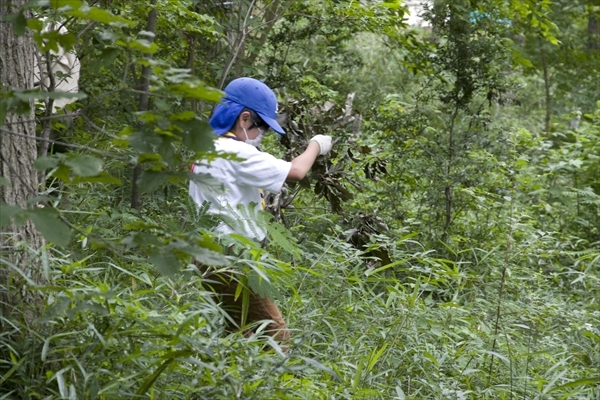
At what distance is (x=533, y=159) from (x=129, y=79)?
15.0ft

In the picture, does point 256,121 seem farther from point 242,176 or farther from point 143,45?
point 143,45

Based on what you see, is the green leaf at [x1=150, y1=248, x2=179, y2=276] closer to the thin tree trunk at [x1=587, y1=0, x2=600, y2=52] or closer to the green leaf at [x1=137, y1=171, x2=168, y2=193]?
the green leaf at [x1=137, y1=171, x2=168, y2=193]

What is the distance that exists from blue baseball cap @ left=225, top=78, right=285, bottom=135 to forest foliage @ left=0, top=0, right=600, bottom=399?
1.62ft

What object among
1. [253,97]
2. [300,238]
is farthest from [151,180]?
[300,238]

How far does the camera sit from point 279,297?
3.54 m

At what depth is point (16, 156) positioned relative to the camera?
3.33 metres

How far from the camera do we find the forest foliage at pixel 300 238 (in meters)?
2.57

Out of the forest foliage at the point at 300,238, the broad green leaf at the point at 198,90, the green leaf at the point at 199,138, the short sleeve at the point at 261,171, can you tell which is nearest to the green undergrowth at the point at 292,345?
the forest foliage at the point at 300,238

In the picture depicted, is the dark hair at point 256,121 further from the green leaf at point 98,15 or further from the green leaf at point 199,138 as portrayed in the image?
the green leaf at point 98,15

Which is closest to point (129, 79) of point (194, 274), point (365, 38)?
point (194, 274)

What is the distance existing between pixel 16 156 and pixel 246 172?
107 centimetres

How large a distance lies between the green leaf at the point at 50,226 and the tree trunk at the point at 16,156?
100 cm

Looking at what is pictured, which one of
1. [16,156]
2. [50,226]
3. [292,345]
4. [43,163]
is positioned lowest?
[292,345]

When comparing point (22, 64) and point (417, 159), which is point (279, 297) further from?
point (417, 159)
